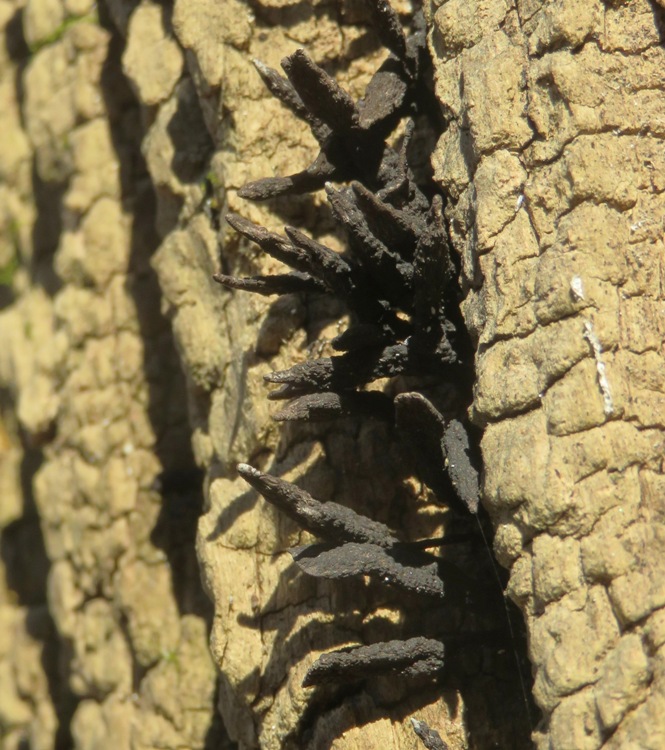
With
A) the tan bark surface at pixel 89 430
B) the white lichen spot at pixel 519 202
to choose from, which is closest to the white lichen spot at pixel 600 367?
the white lichen spot at pixel 519 202

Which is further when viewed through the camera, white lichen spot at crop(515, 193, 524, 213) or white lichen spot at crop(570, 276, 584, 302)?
white lichen spot at crop(515, 193, 524, 213)

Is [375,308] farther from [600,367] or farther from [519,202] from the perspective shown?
[600,367]

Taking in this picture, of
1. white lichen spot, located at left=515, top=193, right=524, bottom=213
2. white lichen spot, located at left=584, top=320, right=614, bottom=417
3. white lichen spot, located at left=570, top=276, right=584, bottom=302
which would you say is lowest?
white lichen spot, located at left=584, top=320, right=614, bottom=417

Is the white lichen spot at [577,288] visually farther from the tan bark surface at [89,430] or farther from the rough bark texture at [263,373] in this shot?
the tan bark surface at [89,430]

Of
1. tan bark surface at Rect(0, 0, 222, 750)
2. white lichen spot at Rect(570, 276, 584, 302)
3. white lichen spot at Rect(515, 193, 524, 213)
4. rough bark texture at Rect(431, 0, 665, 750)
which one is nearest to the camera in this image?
rough bark texture at Rect(431, 0, 665, 750)

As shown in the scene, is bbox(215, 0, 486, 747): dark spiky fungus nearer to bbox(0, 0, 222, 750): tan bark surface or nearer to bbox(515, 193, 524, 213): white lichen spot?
bbox(515, 193, 524, 213): white lichen spot

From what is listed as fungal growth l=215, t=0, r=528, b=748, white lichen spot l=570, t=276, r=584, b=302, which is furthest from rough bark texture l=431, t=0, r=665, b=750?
fungal growth l=215, t=0, r=528, b=748

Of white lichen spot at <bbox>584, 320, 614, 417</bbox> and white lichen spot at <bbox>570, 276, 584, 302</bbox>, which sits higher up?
white lichen spot at <bbox>570, 276, 584, 302</bbox>
